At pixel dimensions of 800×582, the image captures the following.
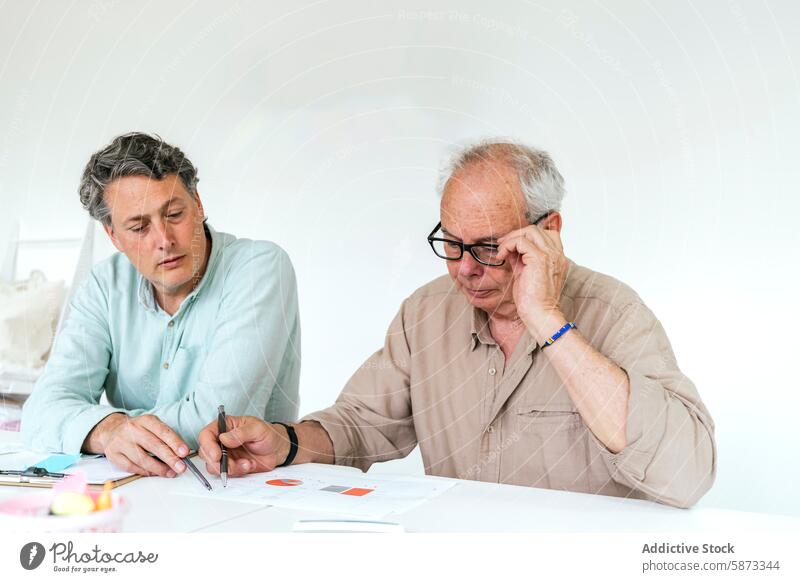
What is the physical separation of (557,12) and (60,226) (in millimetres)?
1215

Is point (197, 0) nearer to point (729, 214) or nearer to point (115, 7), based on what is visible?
point (115, 7)

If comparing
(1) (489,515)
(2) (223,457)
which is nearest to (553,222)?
(1) (489,515)

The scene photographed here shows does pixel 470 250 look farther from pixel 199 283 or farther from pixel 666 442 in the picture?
pixel 199 283

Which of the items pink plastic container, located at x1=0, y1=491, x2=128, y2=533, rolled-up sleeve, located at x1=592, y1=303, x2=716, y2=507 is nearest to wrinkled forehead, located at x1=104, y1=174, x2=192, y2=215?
pink plastic container, located at x1=0, y1=491, x2=128, y2=533

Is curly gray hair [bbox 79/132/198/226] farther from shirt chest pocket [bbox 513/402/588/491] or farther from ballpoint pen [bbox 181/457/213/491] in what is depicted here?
shirt chest pocket [bbox 513/402/588/491]

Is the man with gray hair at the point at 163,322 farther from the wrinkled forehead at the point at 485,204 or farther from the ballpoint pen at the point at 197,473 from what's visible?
the wrinkled forehead at the point at 485,204

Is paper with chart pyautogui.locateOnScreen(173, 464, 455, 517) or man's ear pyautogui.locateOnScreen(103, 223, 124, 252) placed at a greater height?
man's ear pyautogui.locateOnScreen(103, 223, 124, 252)

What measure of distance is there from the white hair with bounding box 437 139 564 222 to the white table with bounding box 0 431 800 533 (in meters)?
0.47

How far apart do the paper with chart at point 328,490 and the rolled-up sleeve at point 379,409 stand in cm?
18

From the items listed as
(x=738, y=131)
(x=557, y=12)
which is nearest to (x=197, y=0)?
(x=557, y=12)

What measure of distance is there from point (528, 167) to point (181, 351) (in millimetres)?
778

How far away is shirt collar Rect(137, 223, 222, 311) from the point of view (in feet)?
4.81

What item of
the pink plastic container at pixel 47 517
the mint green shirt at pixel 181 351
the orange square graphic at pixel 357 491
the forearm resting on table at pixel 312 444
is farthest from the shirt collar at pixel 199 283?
the pink plastic container at pixel 47 517

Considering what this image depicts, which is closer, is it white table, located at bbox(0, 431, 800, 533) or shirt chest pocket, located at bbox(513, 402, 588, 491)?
white table, located at bbox(0, 431, 800, 533)
